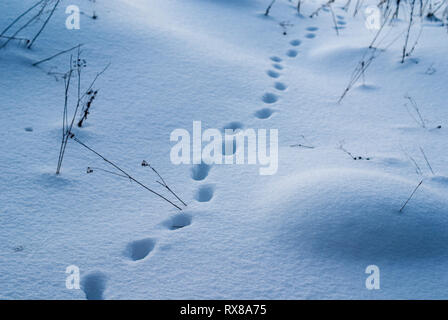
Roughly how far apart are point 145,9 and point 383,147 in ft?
8.07

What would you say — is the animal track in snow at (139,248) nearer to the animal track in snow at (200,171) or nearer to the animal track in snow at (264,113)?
the animal track in snow at (200,171)

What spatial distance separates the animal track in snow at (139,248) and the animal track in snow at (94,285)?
0.45 ft

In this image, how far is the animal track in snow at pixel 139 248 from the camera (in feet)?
4.77

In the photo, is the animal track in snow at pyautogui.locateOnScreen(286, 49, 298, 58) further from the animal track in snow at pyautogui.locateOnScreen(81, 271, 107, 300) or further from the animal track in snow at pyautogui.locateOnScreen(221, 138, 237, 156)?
the animal track in snow at pyautogui.locateOnScreen(81, 271, 107, 300)

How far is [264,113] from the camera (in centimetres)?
242

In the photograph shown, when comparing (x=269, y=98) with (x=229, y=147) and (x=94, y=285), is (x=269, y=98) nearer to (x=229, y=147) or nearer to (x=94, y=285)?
(x=229, y=147)

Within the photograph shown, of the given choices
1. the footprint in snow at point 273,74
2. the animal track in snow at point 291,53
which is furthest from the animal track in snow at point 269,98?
the animal track in snow at point 291,53

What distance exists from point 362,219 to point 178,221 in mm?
800

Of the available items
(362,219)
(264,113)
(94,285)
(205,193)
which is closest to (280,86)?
(264,113)

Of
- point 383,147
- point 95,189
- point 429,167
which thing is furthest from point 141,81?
point 429,167

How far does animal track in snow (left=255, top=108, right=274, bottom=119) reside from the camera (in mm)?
2398

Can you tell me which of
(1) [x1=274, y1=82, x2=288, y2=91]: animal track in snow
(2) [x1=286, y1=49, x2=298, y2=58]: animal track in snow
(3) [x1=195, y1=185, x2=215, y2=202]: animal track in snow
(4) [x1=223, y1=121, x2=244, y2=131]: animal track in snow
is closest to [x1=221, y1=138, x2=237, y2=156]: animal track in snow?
(4) [x1=223, y1=121, x2=244, y2=131]: animal track in snow

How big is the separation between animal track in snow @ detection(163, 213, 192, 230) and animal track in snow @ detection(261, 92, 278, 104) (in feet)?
4.05

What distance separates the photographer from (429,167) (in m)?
1.90
